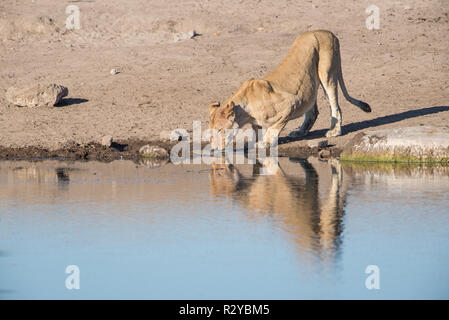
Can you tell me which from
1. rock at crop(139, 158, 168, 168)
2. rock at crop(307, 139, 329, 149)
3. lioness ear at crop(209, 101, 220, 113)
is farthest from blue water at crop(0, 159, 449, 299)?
rock at crop(307, 139, 329, 149)

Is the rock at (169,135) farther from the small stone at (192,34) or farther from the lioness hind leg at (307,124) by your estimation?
the small stone at (192,34)

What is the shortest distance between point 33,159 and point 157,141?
256cm

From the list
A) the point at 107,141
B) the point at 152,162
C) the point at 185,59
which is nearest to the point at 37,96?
the point at 107,141

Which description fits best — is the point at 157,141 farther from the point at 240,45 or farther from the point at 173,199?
the point at 240,45

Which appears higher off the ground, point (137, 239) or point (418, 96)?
point (418, 96)

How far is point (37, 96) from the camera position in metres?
18.7

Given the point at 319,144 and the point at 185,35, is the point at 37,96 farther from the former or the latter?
the point at 185,35

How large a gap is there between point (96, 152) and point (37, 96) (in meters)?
3.73

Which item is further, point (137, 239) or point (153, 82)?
point (153, 82)

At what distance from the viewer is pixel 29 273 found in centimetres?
730

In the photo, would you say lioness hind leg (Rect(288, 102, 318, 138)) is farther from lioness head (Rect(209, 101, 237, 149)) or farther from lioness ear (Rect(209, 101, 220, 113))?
lioness ear (Rect(209, 101, 220, 113))

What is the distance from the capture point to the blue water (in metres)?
6.89
